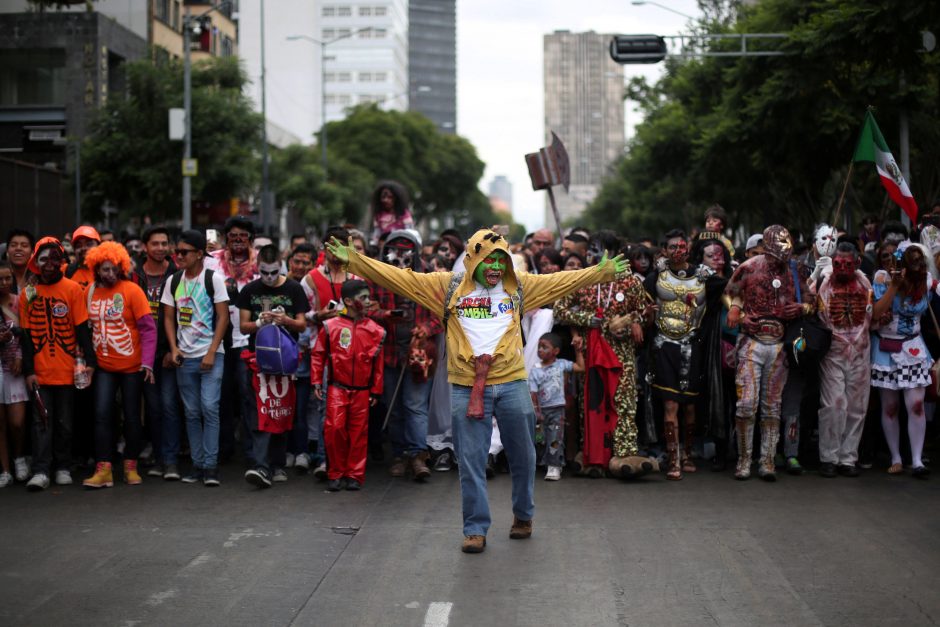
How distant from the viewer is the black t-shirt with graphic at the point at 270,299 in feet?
36.0

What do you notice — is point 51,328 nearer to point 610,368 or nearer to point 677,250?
point 610,368

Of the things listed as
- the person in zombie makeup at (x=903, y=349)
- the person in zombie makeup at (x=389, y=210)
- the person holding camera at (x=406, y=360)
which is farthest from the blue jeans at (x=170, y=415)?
the person in zombie makeup at (x=903, y=349)

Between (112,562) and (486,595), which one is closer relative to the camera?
(486,595)

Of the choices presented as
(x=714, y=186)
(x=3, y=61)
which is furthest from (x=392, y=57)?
(x=714, y=186)

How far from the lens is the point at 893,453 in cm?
1135

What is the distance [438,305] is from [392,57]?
489 feet

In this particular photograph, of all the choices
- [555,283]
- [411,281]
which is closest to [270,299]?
[411,281]

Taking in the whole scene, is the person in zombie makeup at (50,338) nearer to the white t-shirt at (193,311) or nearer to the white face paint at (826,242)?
the white t-shirt at (193,311)

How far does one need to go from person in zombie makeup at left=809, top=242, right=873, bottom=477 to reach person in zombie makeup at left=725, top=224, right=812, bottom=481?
0.39m

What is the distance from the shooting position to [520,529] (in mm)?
8578

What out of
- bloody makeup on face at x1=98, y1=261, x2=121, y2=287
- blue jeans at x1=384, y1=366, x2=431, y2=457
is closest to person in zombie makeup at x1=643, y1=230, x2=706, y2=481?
blue jeans at x1=384, y1=366, x2=431, y2=457

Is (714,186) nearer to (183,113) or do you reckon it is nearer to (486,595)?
(183,113)

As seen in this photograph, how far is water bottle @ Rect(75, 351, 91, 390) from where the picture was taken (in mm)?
10625

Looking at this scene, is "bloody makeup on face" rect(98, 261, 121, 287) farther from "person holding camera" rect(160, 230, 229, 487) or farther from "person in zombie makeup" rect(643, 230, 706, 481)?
"person in zombie makeup" rect(643, 230, 706, 481)
